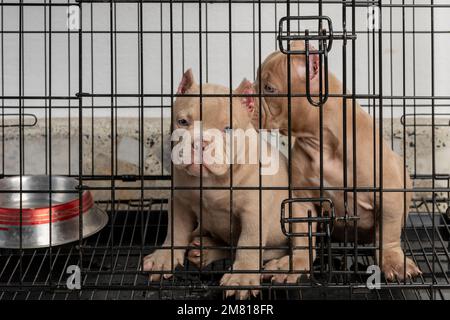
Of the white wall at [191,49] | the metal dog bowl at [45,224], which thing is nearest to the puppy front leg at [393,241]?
the metal dog bowl at [45,224]

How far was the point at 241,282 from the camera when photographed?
6.81 feet

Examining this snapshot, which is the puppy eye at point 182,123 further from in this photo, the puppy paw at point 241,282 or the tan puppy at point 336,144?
the puppy paw at point 241,282

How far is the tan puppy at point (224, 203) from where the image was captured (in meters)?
2.10

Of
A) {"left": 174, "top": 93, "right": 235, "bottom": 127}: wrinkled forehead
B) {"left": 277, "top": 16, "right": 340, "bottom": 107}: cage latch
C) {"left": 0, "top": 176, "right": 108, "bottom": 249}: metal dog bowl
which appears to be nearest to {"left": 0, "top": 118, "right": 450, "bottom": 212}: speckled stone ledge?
{"left": 0, "top": 176, "right": 108, "bottom": 249}: metal dog bowl

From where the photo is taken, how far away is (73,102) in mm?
3506

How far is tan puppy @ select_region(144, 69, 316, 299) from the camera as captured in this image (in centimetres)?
210

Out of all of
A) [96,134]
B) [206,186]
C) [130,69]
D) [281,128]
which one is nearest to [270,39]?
[130,69]

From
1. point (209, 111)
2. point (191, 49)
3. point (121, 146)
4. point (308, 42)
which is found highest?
point (191, 49)

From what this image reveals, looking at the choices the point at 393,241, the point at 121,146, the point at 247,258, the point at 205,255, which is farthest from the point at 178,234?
the point at 121,146

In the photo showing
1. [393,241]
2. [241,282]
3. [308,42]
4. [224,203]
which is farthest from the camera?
[393,241]

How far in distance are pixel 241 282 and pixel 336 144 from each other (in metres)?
0.53

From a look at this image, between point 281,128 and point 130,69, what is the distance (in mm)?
1263

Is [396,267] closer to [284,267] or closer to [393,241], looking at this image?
[393,241]

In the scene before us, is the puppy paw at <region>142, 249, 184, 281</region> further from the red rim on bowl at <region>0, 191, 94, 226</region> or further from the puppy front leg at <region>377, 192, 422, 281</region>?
the puppy front leg at <region>377, 192, 422, 281</region>
